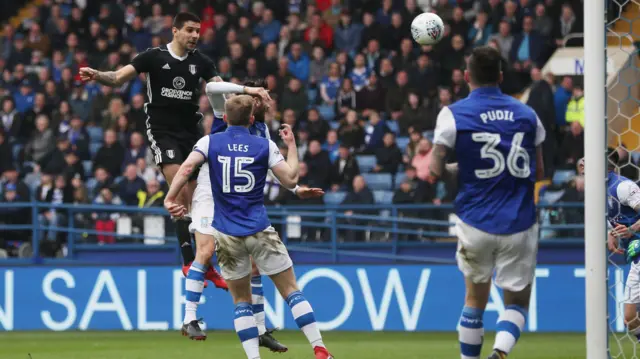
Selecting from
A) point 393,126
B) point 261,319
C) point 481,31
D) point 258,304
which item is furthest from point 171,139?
point 481,31

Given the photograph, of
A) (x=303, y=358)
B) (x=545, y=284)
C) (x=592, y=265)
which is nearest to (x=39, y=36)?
(x=545, y=284)

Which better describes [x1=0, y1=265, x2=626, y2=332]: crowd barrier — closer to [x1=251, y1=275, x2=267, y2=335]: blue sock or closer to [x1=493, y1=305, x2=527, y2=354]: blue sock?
[x1=251, y1=275, x2=267, y2=335]: blue sock

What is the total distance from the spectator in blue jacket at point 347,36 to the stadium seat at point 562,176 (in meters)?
4.94

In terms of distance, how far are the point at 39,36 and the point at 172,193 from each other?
15.6 meters

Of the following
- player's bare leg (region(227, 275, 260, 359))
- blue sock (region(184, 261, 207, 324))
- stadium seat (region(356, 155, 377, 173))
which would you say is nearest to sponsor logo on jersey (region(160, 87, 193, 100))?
blue sock (region(184, 261, 207, 324))

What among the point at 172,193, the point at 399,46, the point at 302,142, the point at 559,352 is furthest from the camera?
the point at 399,46

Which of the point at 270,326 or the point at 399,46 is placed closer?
the point at 270,326

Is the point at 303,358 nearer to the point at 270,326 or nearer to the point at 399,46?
the point at 270,326

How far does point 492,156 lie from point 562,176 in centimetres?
1022

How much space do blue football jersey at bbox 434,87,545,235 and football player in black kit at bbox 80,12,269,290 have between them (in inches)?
151

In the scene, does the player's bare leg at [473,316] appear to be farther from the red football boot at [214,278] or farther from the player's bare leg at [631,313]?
the player's bare leg at [631,313]

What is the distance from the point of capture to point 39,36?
922 inches

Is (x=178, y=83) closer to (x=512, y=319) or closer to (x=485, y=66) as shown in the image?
(x=485, y=66)

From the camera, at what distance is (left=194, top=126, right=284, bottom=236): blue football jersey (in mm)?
8641
